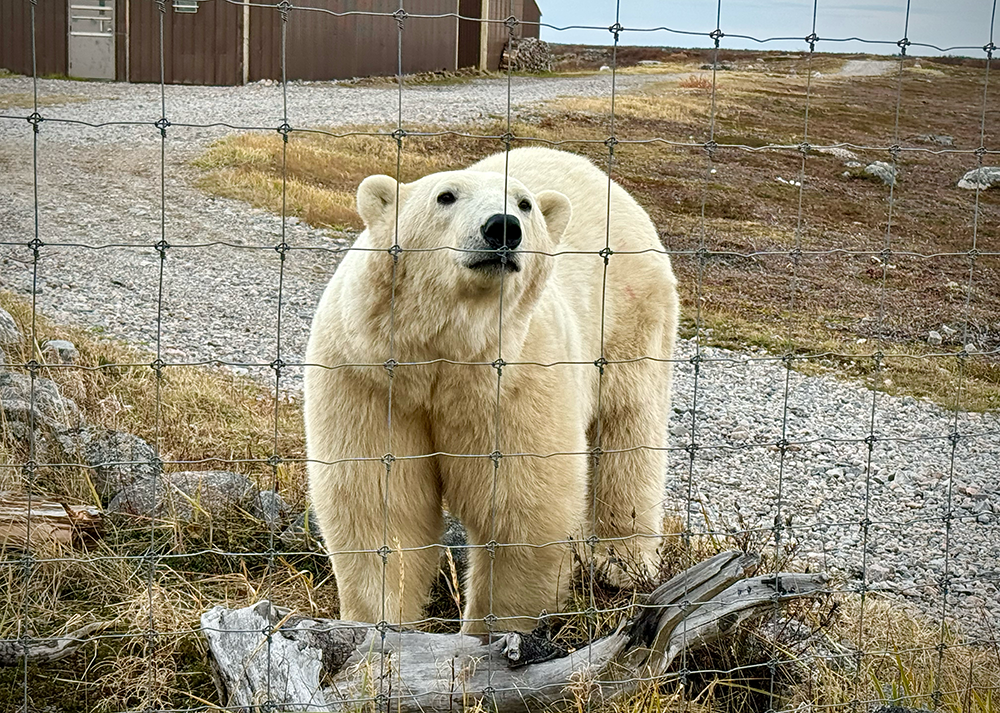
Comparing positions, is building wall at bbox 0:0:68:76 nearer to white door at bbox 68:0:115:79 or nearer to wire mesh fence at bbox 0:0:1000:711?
white door at bbox 68:0:115:79

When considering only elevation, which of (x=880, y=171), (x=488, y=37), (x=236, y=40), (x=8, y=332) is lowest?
(x=8, y=332)

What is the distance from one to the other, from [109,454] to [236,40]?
11471mm

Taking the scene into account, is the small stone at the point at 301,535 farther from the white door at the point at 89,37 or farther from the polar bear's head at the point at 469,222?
the white door at the point at 89,37

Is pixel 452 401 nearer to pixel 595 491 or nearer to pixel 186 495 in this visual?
pixel 595 491

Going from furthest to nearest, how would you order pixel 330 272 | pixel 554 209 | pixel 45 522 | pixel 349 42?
pixel 349 42
pixel 330 272
pixel 45 522
pixel 554 209

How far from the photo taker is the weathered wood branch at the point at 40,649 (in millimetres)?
2867

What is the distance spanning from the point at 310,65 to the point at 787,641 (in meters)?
14.4

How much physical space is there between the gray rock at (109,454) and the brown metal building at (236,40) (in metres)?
5.84

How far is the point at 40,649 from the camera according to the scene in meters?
2.90

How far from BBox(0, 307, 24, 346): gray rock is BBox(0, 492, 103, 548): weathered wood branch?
144cm

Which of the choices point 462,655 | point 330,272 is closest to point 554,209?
point 462,655

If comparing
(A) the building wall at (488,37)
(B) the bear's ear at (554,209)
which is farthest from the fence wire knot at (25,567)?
(A) the building wall at (488,37)

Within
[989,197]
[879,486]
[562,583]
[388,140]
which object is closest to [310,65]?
[388,140]

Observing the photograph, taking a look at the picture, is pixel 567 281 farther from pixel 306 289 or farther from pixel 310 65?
pixel 310 65
